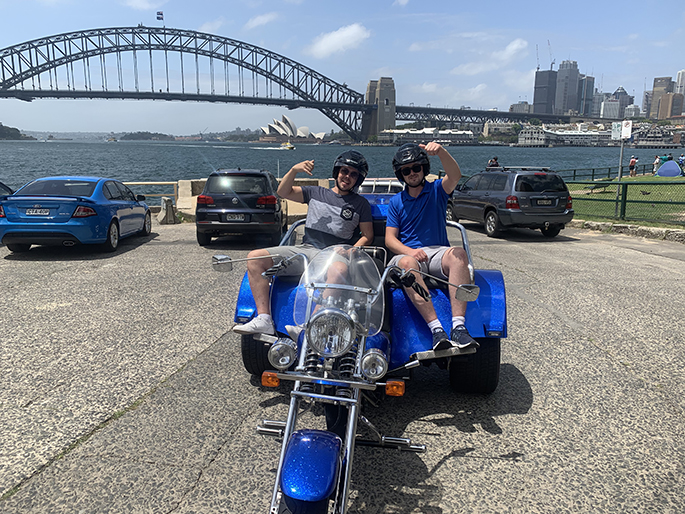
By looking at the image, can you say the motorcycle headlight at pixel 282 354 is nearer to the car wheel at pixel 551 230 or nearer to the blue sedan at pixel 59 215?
the blue sedan at pixel 59 215

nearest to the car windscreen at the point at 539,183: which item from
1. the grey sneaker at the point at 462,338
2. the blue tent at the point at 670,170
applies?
the grey sneaker at the point at 462,338

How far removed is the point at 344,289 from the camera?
268 centimetres

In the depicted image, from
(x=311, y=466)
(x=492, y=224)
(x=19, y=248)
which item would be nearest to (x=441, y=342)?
(x=311, y=466)

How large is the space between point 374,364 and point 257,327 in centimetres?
124

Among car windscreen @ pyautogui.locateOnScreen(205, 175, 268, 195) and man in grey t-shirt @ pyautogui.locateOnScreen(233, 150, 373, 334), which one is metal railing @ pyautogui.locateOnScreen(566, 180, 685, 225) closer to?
car windscreen @ pyautogui.locateOnScreen(205, 175, 268, 195)

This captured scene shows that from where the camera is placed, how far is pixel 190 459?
3025mm

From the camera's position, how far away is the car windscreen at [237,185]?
1123 centimetres

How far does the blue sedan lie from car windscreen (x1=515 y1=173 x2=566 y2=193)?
9178 millimetres

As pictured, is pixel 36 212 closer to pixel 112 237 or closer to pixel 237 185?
pixel 112 237

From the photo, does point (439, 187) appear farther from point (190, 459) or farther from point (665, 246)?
point (665, 246)

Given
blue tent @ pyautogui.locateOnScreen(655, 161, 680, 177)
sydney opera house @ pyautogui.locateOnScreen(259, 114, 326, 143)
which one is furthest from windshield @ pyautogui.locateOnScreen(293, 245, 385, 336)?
sydney opera house @ pyautogui.locateOnScreen(259, 114, 326, 143)

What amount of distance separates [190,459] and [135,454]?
326mm

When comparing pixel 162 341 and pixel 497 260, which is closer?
pixel 162 341

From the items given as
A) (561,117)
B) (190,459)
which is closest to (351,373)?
(190,459)
